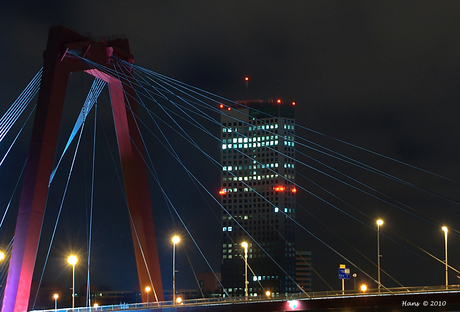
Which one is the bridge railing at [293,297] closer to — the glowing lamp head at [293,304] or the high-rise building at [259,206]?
the glowing lamp head at [293,304]

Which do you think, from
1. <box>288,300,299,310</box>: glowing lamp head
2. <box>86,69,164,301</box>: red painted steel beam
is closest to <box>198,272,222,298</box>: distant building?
<box>86,69,164,301</box>: red painted steel beam

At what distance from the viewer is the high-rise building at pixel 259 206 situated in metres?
173

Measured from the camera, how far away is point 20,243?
3784cm

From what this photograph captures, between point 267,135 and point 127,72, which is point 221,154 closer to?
point 267,135

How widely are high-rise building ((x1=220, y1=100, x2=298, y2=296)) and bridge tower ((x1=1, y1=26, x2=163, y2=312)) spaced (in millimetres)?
126588

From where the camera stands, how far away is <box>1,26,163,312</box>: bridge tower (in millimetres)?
37562

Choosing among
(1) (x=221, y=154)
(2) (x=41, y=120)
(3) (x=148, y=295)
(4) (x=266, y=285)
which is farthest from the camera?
(1) (x=221, y=154)

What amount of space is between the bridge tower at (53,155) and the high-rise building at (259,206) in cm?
12659

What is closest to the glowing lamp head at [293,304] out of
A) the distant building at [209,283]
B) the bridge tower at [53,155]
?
the bridge tower at [53,155]

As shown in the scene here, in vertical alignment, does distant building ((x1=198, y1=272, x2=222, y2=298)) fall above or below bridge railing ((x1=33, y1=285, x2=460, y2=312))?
above

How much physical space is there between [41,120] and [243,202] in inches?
5500

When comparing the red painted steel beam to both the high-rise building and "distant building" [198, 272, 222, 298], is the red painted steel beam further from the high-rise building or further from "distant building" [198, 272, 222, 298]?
"distant building" [198, 272, 222, 298]

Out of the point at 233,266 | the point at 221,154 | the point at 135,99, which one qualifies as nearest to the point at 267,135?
the point at 221,154

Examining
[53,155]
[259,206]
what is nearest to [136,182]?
[53,155]
